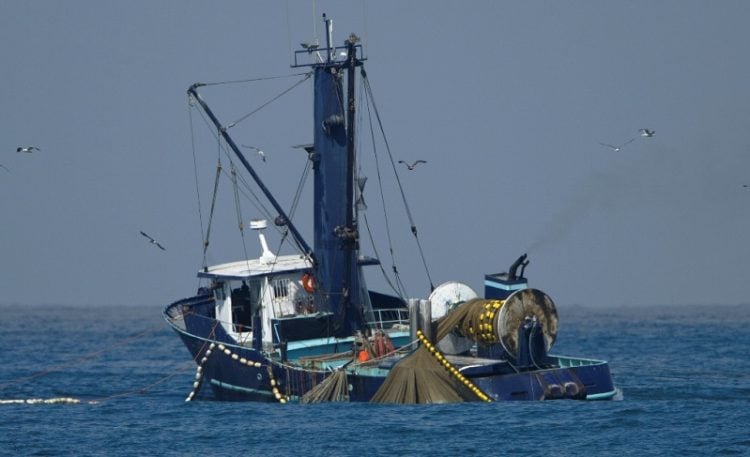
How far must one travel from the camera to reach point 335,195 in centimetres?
5219

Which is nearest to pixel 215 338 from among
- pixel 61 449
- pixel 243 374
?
pixel 243 374

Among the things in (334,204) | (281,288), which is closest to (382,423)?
(334,204)

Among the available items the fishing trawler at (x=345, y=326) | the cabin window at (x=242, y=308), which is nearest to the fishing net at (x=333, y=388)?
the fishing trawler at (x=345, y=326)

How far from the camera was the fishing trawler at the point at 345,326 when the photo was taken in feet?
150

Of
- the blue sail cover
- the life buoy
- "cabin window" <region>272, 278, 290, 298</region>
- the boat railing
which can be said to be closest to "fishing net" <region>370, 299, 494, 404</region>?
the blue sail cover

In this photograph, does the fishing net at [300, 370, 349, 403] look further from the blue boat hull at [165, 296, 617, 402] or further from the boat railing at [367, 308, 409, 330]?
the boat railing at [367, 308, 409, 330]

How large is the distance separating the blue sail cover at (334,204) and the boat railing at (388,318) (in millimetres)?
1000

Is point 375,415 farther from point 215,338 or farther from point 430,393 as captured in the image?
point 215,338

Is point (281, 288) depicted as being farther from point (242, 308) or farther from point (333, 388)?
point (333, 388)

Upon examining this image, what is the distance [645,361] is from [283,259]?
70.4 feet

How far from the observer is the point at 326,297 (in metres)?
→ 52.3

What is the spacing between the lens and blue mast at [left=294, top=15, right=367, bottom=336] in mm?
51656

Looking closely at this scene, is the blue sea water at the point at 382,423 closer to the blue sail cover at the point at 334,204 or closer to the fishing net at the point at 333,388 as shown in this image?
the fishing net at the point at 333,388

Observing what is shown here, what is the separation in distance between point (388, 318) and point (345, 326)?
3.87 metres
